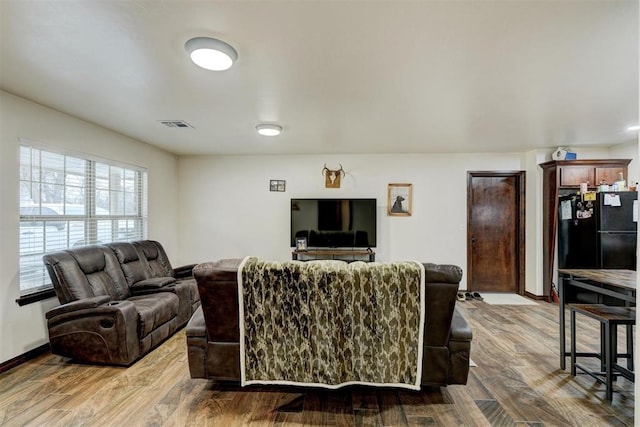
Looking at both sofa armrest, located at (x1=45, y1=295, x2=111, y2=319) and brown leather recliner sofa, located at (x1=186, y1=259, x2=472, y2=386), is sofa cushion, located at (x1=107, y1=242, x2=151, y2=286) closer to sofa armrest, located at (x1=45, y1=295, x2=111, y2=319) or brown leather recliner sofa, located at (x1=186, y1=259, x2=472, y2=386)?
sofa armrest, located at (x1=45, y1=295, x2=111, y2=319)

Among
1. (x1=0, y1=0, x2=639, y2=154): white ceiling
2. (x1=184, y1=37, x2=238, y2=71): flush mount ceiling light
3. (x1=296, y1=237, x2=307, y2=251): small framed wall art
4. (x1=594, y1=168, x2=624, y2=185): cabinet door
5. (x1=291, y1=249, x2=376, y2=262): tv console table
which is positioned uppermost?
(x1=0, y1=0, x2=639, y2=154): white ceiling

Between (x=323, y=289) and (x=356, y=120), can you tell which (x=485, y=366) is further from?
(x=356, y=120)

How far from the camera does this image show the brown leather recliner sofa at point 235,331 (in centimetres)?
201

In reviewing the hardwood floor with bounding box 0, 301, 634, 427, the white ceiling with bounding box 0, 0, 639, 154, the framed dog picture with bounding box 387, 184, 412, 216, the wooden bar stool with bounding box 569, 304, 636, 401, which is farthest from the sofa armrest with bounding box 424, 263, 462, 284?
→ the framed dog picture with bounding box 387, 184, 412, 216

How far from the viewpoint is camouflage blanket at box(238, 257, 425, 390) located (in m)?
2.02

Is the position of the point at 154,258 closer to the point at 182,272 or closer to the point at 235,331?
the point at 182,272

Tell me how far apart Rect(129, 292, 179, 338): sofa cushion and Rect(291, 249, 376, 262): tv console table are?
80.7 inches

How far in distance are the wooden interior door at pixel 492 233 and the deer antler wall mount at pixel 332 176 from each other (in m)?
2.23

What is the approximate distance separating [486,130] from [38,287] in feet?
17.4

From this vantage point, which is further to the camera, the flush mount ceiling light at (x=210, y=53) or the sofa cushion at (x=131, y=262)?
the sofa cushion at (x=131, y=262)

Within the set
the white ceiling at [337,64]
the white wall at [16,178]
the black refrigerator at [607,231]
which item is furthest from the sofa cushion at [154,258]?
the black refrigerator at [607,231]

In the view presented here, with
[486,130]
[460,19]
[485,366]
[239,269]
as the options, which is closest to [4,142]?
[239,269]

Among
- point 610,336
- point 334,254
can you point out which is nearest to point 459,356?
point 610,336

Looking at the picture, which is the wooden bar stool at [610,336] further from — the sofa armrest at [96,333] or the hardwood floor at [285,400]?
the sofa armrest at [96,333]
